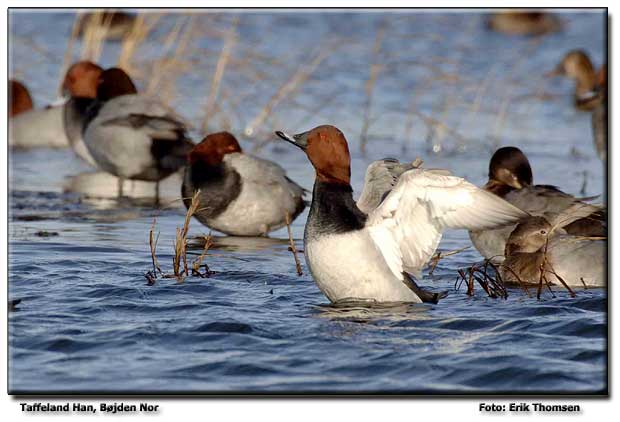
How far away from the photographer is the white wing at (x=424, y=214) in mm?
5711

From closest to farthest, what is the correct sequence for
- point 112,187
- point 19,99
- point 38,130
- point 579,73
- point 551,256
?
point 551,256
point 112,187
point 38,130
point 19,99
point 579,73

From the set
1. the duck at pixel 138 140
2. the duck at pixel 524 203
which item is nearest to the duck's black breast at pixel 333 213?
the duck at pixel 524 203

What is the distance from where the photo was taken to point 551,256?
22.8ft

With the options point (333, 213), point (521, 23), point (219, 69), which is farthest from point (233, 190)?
point (521, 23)

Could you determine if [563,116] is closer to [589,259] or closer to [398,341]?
[589,259]

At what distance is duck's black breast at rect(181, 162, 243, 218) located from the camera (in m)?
8.41

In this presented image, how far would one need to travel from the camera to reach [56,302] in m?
6.07

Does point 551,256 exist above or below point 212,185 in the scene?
below

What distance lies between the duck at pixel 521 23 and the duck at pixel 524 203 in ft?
38.7

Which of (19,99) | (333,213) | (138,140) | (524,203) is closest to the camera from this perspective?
(333,213)

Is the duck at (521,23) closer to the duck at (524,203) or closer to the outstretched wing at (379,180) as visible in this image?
the duck at (524,203)

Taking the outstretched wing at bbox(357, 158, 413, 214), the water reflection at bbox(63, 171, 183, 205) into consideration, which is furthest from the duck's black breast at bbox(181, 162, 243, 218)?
the outstretched wing at bbox(357, 158, 413, 214)

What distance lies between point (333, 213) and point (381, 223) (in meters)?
0.26

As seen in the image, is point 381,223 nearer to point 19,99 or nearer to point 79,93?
point 79,93
